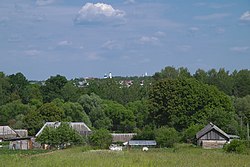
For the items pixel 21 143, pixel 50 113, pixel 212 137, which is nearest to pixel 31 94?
pixel 50 113

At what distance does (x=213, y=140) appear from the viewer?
48188 millimetres

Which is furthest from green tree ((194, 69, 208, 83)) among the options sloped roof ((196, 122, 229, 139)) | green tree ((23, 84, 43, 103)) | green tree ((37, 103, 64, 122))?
sloped roof ((196, 122, 229, 139))

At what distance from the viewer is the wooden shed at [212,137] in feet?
157

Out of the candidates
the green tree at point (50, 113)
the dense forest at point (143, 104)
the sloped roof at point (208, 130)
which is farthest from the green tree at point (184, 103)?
the green tree at point (50, 113)

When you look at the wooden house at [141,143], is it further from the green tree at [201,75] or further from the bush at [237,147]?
the green tree at [201,75]

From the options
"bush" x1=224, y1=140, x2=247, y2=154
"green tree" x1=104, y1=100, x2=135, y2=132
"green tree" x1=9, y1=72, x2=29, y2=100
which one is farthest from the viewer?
"green tree" x1=9, y1=72, x2=29, y2=100

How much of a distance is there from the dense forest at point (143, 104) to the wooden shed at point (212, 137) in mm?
3451

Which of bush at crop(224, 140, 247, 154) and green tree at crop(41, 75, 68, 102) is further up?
green tree at crop(41, 75, 68, 102)

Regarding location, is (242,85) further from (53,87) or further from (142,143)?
(142,143)

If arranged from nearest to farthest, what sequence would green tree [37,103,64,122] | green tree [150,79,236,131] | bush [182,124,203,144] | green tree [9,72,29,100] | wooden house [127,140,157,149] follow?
wooden house [127,140,157,149] → bush [182,124,203,144] → green tree [150,79,236,131] → green tree [37,103,64,122] → green tree [9,72,29,100]

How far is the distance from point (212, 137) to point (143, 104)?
2972 cm

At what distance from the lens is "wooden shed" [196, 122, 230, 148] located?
47.8m

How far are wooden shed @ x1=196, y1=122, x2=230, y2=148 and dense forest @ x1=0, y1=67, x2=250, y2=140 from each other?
3.45 m

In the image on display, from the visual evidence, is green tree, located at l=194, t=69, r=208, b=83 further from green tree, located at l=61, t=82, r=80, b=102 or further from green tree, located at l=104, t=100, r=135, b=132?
green tree, located at l=61, t=82, r=80, b=102
